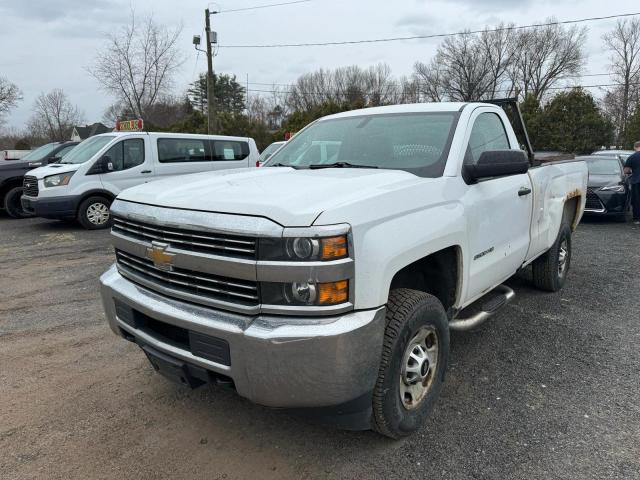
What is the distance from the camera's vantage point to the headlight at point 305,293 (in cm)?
214

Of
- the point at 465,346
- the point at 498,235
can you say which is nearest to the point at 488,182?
the point at 498,235

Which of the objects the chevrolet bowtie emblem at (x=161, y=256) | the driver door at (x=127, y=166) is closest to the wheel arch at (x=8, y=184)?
the driver door at (x=127, y=166)

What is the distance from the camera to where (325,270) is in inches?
83.0

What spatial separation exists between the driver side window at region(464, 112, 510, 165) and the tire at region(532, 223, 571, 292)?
5.21 ft

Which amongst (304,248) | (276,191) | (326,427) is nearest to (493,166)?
(276,191)

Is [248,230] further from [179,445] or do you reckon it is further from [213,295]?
[179,445]

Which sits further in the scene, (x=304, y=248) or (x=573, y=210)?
(x=573, y=210)

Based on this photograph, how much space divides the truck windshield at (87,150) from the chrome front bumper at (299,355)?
354 inches

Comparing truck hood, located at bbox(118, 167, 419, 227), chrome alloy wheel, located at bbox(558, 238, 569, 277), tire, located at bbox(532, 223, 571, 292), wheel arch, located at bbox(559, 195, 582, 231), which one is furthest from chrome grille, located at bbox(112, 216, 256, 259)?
wheel arch, located at bbox(559, 195, 582, 231)

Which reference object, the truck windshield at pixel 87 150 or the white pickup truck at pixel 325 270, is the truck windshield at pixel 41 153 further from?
the white pickup truck at pixel 325 270

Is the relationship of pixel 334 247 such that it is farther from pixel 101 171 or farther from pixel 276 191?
pixel 101 171

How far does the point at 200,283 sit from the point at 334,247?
734mm

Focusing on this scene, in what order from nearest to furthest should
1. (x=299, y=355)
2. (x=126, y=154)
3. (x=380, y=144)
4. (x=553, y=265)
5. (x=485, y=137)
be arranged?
(x=299, y=355) < (x=380, y=144) < (x=485, y=137) < (x=553, y=265) < (x=126, y=154)

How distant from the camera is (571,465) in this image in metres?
2.52
